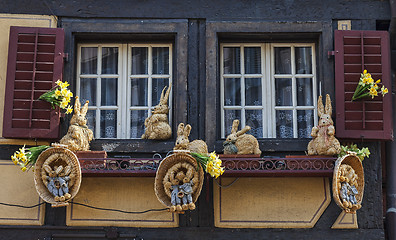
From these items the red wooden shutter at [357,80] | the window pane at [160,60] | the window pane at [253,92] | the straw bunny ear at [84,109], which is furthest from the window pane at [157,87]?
the red wooden shutter at [357,80]

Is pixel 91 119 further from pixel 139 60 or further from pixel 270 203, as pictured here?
pixel 270 203

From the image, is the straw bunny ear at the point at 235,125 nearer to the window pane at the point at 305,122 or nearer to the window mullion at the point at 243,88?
the window mullion at the point at 243,88

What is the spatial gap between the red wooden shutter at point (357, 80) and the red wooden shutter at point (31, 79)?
10.5 feet

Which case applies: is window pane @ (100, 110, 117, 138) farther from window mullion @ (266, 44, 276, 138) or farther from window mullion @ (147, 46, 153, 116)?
window mullion @ (266, 44, 276, 138)

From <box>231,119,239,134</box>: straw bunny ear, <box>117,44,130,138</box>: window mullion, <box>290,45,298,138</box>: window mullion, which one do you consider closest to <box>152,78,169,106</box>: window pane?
<box>117,44,130,138</box>: window mullion

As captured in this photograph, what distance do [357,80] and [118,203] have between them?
3043 millimetres

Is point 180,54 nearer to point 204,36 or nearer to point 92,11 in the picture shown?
point 204,36

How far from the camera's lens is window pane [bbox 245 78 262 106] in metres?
8.58

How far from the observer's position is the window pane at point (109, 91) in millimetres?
8602

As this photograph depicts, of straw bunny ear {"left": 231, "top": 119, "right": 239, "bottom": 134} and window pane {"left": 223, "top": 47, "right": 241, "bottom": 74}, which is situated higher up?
window pane {"left": 223, "top": 47, "right": 241, "bottom": 74}

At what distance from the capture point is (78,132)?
7.86 meters

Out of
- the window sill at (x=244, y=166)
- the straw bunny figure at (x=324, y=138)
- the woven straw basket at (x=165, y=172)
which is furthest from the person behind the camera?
the straw bunny figure at (x=324, y=138)

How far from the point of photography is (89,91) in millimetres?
8625

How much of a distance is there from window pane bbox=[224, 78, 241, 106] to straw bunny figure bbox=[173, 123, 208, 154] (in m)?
0.95
